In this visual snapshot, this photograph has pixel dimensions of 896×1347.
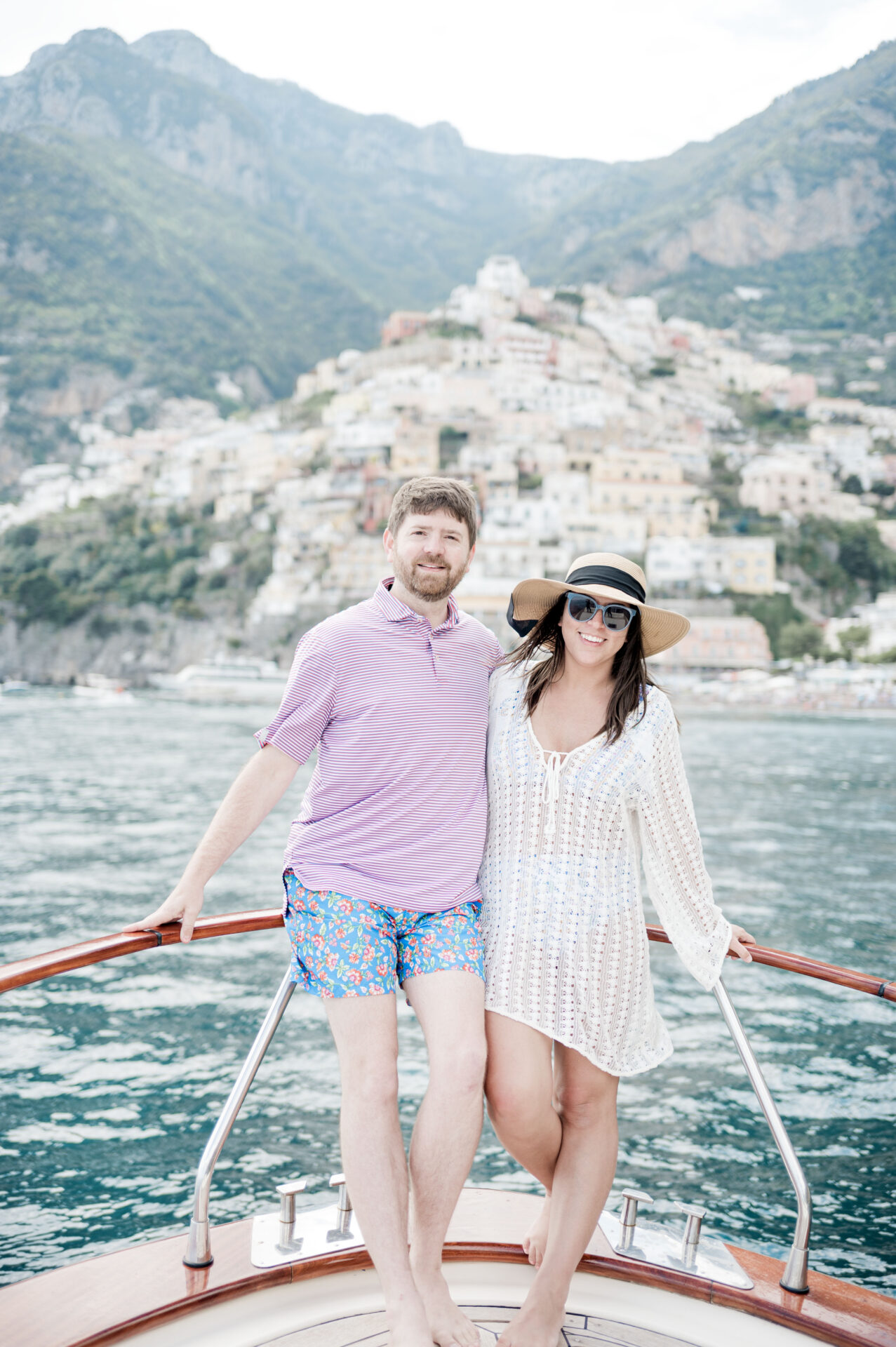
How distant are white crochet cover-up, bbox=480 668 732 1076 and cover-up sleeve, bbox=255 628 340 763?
10.1 inches

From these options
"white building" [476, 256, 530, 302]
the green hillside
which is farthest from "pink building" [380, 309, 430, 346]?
the green hillside

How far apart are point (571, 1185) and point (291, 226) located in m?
114

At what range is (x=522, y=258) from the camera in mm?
106188

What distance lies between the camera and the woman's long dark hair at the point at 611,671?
170 centimetres

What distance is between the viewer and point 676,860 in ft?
5.54

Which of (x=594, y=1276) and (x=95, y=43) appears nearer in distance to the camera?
→ (x=594, y=1276)

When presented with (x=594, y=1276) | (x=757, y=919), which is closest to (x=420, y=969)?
(x=594, y=1276)

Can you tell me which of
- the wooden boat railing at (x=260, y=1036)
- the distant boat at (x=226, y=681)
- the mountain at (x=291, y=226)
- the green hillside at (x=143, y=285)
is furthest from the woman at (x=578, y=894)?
the green hillside at (x=143, y=285)

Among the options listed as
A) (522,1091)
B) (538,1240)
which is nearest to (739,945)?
(522,1091)

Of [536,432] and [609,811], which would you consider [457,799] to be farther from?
[536,432]

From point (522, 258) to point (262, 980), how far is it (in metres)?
103

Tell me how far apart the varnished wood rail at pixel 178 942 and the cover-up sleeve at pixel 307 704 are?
240mm

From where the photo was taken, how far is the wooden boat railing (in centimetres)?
148

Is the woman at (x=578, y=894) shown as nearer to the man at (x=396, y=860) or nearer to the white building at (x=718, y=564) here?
the man at (x=396, y=860)
